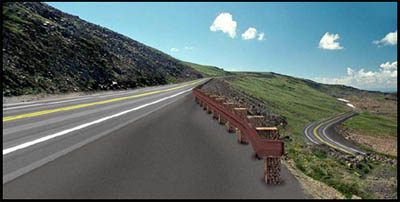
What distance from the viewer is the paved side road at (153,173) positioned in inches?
125

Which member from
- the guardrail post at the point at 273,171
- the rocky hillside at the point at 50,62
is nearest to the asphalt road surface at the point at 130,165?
the guardrail post at the point at 273,171

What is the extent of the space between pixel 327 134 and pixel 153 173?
235 feet

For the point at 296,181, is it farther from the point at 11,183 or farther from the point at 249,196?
the point at 11,183

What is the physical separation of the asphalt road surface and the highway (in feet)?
170

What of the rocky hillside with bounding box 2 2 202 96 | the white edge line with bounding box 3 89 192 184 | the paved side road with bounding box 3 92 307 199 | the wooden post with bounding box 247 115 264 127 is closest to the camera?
the paved side road with bounding box 3 92 307 199

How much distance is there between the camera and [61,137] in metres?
6.05

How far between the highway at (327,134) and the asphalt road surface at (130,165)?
2041 inches

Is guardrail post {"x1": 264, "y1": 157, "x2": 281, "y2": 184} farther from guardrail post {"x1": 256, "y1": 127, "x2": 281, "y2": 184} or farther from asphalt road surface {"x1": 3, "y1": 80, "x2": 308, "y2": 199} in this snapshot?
asphalt road surface {"x1": 3, "y1": 80, "x2": 308, "y2": 199}

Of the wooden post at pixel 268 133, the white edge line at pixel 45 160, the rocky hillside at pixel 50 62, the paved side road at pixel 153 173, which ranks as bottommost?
the white edge line at pixel 45 160

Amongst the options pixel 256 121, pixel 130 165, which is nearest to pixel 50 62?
pixel 130 165

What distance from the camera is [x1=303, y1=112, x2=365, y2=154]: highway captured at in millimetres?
52344

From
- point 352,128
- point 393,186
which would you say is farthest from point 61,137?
point 352,128

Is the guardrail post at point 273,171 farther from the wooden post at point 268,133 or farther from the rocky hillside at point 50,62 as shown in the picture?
the rocky hillside at point 50,62

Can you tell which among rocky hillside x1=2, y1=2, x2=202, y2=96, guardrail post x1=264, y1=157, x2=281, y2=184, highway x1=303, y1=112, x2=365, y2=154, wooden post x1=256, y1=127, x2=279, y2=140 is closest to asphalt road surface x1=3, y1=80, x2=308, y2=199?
guardrail post x1=264, y1=157, x2=281, y2=184
